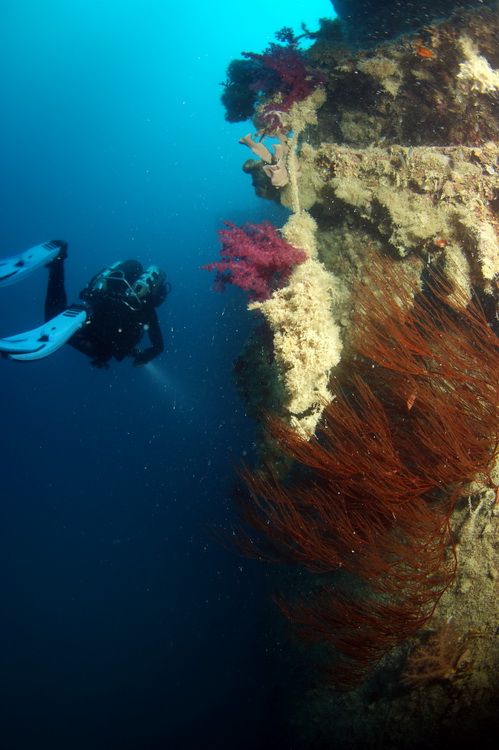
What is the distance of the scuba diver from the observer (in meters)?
5.84

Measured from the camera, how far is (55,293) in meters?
6.36

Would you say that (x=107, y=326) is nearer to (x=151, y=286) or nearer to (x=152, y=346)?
(x=152, y=346)

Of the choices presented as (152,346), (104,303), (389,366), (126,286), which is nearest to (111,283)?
(126,286)

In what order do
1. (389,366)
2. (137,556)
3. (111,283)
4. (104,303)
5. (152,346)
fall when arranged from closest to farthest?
1. (389,366)
2. (104,303)
3. (111,283)
4. (152,346)
5. (137,556)

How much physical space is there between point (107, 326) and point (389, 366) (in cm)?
464

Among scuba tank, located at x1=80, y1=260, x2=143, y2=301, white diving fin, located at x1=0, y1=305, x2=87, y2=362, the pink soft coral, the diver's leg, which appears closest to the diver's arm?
scuba tank, located at x1=80, y1=260, x2=143, y2=301

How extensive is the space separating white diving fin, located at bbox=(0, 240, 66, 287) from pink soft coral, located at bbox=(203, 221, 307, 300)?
3602 mm

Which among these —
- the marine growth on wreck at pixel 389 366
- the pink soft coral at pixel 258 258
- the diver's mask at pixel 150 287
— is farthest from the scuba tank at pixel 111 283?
the pink soft coral at pixel 258 258

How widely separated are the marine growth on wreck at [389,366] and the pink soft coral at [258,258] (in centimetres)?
13

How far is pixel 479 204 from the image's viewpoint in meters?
3.83

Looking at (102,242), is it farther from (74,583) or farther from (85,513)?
(74,583)

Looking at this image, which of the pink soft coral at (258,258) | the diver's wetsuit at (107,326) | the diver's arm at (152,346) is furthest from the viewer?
the diver's arm at (152,346)

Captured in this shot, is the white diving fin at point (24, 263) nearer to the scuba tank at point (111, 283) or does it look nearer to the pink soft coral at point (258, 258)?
the scuba tank at point (111, 283)

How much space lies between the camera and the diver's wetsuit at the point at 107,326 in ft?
19.4
